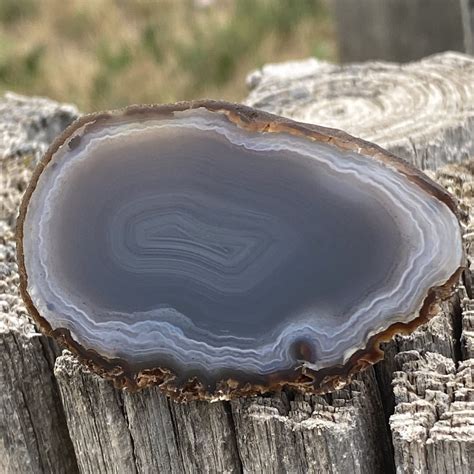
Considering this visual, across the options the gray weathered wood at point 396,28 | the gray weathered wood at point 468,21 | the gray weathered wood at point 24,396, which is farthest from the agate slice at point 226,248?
the gray weathered wood at point 396,28

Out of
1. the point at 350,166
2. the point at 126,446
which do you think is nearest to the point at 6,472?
the point at 126,446

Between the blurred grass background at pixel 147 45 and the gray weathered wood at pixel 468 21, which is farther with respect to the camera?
the blurred grass background at pixel 147 45

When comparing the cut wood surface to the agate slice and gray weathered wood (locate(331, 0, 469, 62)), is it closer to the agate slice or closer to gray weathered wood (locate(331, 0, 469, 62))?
the agate slice

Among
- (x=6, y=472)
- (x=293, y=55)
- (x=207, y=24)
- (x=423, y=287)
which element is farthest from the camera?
(x=207, y=24)

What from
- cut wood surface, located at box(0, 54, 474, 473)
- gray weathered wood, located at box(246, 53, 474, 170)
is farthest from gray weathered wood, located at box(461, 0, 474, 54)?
cut wood surface, located at box(0, 54, 474, 473)

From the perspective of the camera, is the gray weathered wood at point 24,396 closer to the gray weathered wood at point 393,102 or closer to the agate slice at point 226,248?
the agate slice at point 226,248

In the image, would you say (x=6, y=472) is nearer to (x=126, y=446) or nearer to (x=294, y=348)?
(x=126, y=446)
